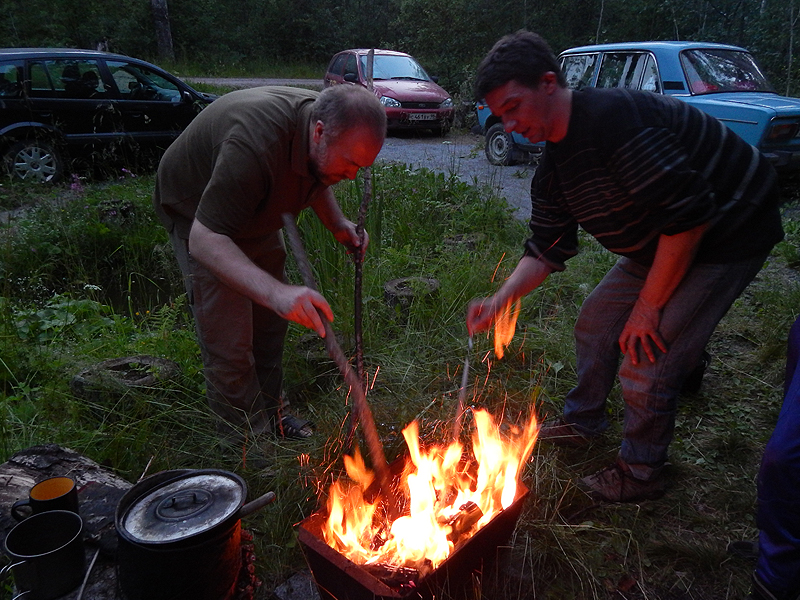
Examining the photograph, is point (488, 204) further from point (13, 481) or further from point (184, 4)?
point (184, 4)

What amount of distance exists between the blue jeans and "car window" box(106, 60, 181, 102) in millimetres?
7881

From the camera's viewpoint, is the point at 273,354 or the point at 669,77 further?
the point at 669,77

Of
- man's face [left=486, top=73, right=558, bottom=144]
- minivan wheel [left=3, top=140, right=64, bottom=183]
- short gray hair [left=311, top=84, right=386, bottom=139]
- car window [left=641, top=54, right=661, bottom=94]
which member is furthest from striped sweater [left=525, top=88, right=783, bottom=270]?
minivan wheel [left=3, top=140, right=64, bottom=183]

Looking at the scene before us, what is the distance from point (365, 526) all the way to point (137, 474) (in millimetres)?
1317

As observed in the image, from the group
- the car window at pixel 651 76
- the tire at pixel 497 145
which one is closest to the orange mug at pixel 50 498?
the car window at pixel 651 76

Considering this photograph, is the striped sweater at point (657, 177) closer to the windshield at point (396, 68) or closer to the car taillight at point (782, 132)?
A: the car taillight at point (782, 132)

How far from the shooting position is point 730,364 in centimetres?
385

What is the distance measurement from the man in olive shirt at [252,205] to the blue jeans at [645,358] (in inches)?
48.8

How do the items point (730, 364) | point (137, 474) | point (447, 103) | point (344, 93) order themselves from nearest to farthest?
point (344, 93), point (137, 474), point (730, 364), point (447, 103)

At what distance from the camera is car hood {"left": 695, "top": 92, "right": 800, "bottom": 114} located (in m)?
6.27

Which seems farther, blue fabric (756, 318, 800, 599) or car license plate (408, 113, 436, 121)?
car license plate (408, 113, 436, 121)

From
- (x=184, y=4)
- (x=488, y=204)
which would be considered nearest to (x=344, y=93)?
(x=488, y=204)

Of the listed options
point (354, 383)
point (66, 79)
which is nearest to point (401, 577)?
point (354, 383)

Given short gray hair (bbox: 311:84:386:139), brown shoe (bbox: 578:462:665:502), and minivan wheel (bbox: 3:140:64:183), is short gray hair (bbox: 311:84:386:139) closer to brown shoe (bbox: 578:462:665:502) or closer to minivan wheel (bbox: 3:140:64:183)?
brown shoe (bbox: 578:462:665:502)
